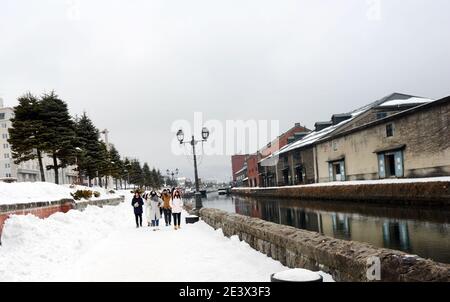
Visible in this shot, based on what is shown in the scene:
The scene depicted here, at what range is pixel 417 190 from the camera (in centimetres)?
2159

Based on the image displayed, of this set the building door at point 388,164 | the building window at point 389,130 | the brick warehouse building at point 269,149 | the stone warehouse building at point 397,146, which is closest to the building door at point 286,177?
the brick warehouse building at point 269,149

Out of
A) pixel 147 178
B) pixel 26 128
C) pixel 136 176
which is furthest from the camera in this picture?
pixel 147 178

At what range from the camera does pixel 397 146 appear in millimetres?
29109

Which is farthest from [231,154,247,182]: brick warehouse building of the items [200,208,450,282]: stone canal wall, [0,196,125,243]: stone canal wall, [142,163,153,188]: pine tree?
[200,208,450,282]: stone canal wall

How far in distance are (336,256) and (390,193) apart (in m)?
20.8

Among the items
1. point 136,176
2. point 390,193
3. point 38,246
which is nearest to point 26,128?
point 38,246

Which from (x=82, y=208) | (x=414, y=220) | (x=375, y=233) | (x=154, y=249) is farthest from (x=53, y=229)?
(x=414, y=220)

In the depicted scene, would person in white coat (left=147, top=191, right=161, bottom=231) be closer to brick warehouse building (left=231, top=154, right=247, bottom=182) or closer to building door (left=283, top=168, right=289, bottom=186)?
building door (left=283, top=168, right=289, bottom=186)

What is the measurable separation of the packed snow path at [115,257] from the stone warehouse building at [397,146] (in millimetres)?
19594

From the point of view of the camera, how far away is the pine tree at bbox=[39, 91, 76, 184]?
99.4 ft

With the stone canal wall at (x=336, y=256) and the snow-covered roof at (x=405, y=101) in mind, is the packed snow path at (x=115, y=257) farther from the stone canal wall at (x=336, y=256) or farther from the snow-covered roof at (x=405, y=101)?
the snow-covered roof at (x=405, y=101)

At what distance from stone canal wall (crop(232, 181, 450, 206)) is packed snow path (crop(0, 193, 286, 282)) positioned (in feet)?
45.3

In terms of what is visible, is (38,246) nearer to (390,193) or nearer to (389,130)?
(390,193)
